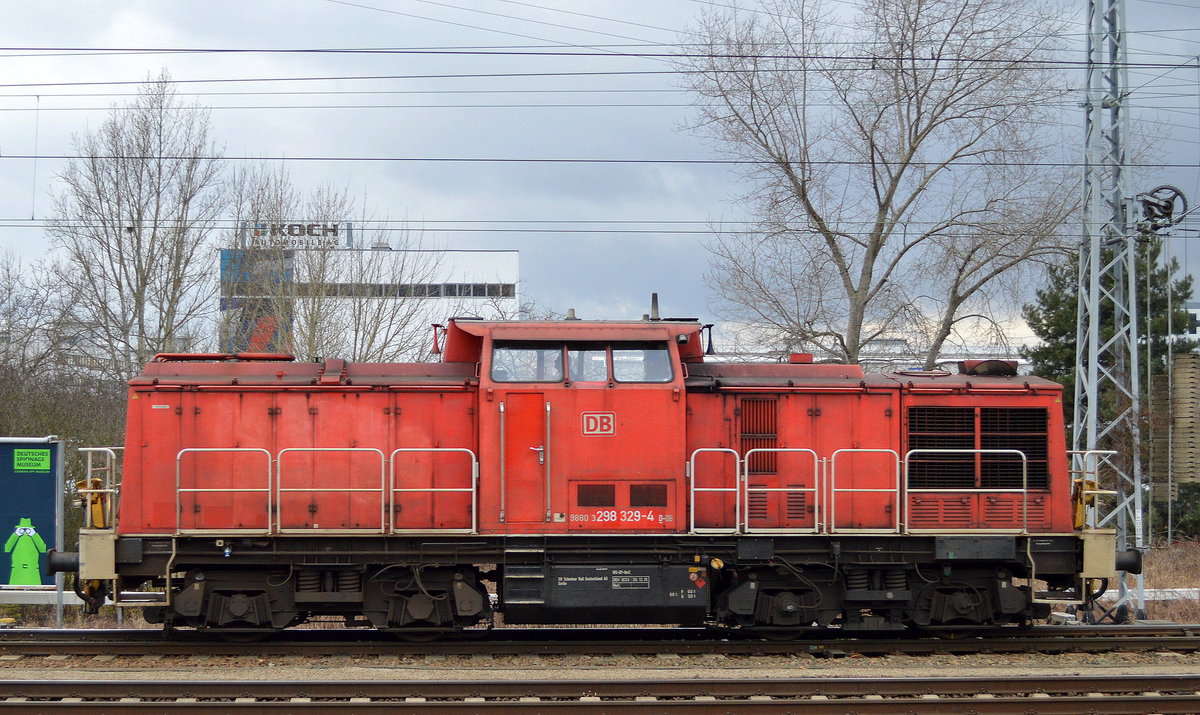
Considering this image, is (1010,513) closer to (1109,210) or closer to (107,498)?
(1109,210)

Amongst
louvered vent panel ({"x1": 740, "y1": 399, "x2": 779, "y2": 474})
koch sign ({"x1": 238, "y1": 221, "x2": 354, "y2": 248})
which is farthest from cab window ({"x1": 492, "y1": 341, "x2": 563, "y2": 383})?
koch sign ({"x1": 238, "y1": 221, "x2": 354, "y2": 248})

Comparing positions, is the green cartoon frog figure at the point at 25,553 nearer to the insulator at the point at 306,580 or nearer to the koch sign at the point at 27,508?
the koch sign at the point at 27,508

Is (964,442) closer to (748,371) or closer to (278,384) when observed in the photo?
(748,371)

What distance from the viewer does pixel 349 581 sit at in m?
10.2

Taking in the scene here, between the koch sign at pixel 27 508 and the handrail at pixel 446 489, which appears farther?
the koch sign at pixel 27 508

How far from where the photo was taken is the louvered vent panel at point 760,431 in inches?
416

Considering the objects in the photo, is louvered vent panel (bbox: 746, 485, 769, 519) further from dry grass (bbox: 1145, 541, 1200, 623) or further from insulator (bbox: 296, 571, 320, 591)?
dry grass (bbox: 1145, 541, 1200, 623)

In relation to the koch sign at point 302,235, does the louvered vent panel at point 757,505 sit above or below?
below

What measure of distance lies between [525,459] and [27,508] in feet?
23.6

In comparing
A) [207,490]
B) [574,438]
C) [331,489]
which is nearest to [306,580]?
[331,489]

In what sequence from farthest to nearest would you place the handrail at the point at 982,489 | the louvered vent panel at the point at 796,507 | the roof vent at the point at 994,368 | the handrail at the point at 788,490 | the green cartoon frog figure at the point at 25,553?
1. the green cartoon frog figure at the point at 25,553
2. the roof vent at the point at 994,368
3. the louvered vent panel at the point at 796,507
4. the handrail at the point at 982,489
5. the handrail at the point at 788,490

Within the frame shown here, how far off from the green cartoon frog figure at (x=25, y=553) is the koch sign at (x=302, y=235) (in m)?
10.0

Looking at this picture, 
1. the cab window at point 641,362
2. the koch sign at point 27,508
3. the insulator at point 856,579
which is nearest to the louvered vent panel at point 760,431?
the cab window at point 641,362

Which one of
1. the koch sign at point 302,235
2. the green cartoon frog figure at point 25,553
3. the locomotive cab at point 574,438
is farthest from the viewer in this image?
the koch sign at point 302,235
